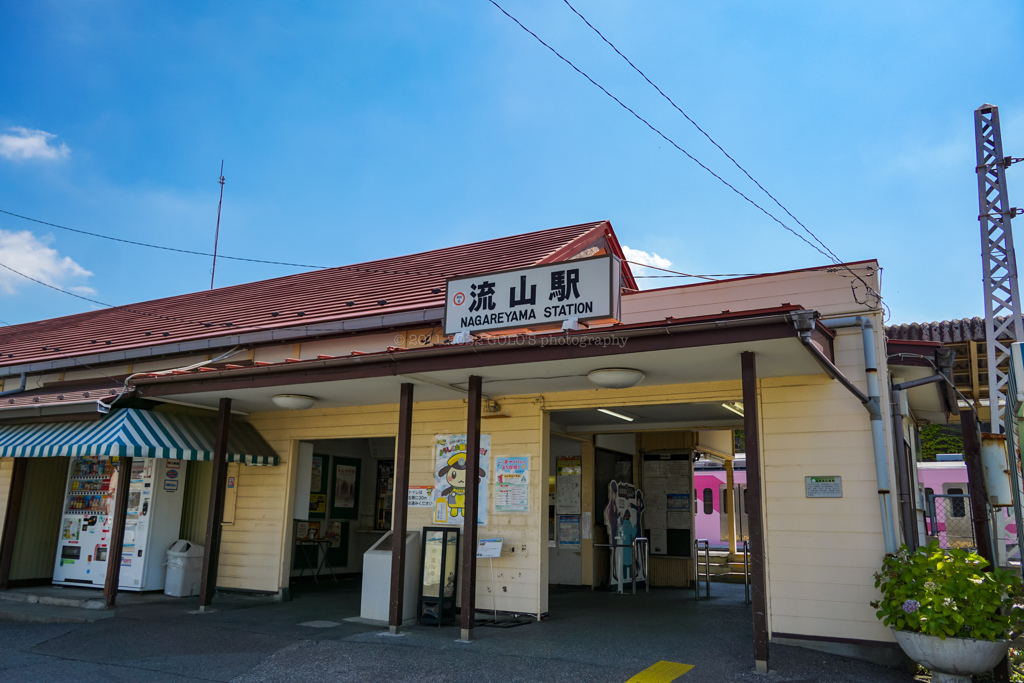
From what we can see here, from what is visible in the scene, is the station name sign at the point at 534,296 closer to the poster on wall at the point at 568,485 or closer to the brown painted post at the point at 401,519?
the brown painted post at the point at 401,519

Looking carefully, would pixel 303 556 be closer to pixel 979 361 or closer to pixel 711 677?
pixel 711 677

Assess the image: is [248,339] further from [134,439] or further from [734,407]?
[734,407]

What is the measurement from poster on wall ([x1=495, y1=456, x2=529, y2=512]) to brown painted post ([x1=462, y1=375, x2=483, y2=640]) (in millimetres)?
1593

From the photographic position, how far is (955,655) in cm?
579

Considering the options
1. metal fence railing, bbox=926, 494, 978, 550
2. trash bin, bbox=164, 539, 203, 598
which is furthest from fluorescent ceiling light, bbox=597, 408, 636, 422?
metal fence railing, bbox=926, 494, 978, 550

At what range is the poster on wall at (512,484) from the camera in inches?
369

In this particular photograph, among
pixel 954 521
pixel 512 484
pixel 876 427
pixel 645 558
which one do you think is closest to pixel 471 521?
pixel 512 484

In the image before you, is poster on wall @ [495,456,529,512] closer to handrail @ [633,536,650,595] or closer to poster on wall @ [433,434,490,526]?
poster on wall @ [433,434,490,526]

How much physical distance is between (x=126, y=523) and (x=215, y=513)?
96.4 inches

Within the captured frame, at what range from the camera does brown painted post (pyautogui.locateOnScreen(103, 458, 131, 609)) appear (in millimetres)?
9695

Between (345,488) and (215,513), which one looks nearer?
(215,513)

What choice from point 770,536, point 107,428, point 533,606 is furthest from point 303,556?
point 770,536

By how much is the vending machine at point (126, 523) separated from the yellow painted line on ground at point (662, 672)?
807cm

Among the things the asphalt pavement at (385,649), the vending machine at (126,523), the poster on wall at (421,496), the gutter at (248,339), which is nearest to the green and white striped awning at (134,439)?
the vending machine at (126,523)
